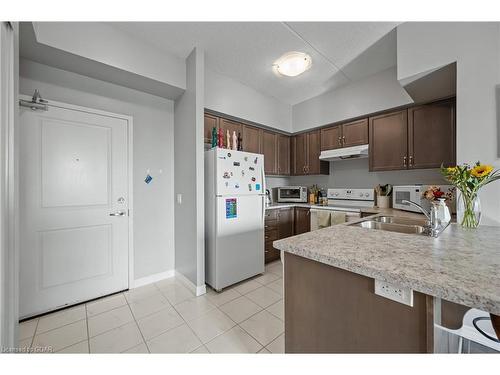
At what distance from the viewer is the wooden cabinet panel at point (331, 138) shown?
10.6ft

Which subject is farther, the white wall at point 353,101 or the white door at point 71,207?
the white wall at point 353,101

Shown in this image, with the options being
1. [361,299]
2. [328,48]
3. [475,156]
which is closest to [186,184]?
[361,299]

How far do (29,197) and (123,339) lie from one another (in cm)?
150

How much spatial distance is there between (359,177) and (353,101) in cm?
118

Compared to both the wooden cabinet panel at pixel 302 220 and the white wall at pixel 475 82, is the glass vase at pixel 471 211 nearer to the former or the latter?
the white wall at pixel 475 82

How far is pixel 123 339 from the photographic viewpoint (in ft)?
5.14

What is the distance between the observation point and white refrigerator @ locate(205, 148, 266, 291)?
2264 millimetres

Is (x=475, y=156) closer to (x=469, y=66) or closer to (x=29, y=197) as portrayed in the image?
(x=469, y=66)

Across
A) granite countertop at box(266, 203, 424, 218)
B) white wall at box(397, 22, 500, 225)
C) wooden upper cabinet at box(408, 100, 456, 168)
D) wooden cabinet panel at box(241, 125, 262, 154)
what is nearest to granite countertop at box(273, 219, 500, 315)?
white wall at box(397, 22, 500, 225)

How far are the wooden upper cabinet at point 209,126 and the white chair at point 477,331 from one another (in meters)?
2.59

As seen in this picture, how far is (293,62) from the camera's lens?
2.30 meters

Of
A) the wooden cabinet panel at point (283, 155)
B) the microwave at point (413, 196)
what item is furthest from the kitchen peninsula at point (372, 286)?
the wooden cabinet panel at point (283, 155)

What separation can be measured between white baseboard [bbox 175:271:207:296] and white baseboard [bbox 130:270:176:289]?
0.40 feet

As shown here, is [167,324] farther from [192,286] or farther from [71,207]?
[71,207]
